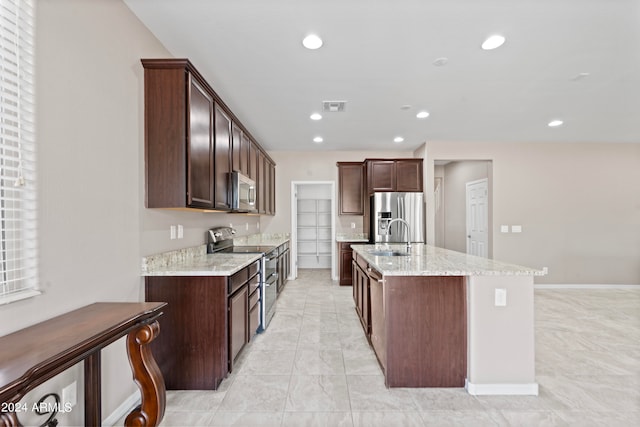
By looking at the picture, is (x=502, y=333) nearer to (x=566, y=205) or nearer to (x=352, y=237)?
(x=352, y=237)

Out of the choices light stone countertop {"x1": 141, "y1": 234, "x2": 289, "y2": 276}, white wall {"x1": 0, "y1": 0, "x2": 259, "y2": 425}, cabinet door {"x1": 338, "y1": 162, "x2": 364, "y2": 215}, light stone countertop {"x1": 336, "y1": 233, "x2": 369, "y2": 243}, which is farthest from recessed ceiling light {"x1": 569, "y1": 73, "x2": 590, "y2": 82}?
white wall {"x1": 0, "y1": 0, "x2": 259, "y2": 425}

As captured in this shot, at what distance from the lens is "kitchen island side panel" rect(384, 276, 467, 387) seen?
2129mm

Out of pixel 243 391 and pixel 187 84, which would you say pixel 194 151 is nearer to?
pixel 187 84

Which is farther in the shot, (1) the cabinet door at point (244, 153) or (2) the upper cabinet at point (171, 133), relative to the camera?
(1) the cabinet door at point (244, 153)

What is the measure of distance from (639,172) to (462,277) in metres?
5.86

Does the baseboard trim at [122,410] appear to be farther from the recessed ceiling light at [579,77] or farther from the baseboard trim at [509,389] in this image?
the recessed ceiling light at [579,77]

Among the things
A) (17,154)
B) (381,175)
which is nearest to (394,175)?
(381,175)

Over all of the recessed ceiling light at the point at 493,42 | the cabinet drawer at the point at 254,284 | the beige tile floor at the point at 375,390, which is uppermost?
the recessed ceiling light at the point at 493,42

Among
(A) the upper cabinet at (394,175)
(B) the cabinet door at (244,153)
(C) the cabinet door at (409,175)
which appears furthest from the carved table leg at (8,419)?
(C) the cabinet door at (409,175)

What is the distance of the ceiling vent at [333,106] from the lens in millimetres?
3459

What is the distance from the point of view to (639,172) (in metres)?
5.22

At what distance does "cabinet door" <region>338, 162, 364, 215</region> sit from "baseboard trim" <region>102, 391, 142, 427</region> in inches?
176

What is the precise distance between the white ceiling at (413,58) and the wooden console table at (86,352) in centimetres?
195

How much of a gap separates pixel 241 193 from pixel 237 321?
1469mm
